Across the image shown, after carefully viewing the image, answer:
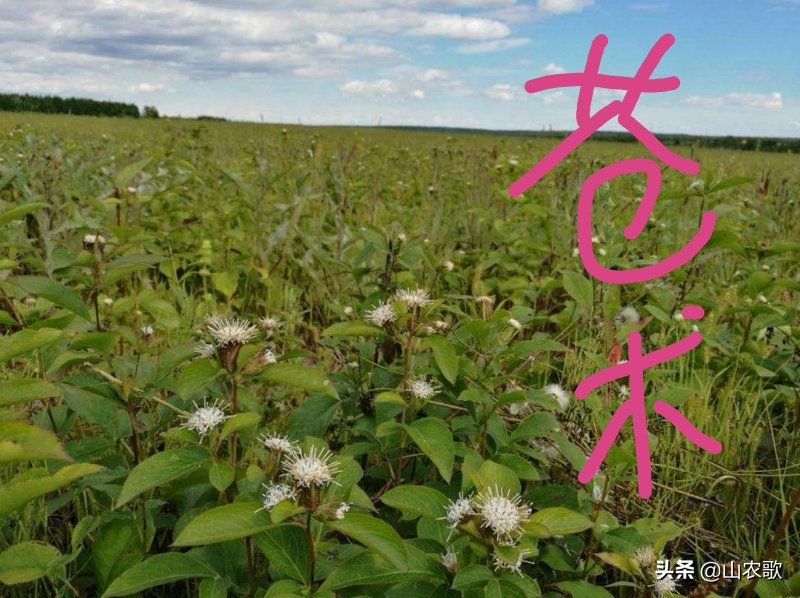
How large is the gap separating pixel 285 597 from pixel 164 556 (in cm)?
29

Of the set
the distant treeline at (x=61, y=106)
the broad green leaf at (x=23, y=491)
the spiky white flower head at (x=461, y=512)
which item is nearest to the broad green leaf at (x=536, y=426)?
the spiky white flower head at (x=461, y=512)

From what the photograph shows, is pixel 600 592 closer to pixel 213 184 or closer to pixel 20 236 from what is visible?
pixel 20 236

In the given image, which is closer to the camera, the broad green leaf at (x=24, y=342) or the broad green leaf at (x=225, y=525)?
the broad green leaf at (x=225, y=525)

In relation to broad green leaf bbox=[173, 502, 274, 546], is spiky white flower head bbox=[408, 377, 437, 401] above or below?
above

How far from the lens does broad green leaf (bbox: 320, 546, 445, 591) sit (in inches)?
44.9

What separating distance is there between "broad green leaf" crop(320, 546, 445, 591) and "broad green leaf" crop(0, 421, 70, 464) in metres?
0.46

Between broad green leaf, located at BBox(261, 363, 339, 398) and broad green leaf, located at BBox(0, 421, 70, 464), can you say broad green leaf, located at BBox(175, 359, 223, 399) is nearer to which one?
broad green leaf, located at BBox(261, 363, 339, 398)

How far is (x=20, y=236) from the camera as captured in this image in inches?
119

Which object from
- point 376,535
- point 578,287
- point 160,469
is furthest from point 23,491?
point 578,287

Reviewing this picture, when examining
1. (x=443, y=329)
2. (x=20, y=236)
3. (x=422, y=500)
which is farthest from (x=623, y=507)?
(x=20, y=236)

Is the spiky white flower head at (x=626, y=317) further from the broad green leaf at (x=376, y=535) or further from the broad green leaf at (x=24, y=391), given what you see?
the broad green leaf at (x=24, y=391)

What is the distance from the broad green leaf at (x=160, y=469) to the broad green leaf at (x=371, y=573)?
1.00ft

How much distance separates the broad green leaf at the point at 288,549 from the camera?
3.91 feet

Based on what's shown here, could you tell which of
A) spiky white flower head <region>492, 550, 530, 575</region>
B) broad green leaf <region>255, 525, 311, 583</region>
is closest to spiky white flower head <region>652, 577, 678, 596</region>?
spiky white flower head <region>492, 550, 530, 575</region>
